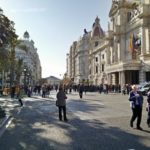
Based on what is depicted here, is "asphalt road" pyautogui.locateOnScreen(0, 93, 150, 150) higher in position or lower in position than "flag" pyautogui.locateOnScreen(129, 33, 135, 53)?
lower

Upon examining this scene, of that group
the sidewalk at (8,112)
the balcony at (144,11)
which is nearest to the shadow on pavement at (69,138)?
the sidewalk at (8,112)

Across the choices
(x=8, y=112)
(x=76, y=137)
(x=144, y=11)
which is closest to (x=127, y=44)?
(x=144, y=11)

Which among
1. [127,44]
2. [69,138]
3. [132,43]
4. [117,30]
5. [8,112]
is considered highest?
[117,30]

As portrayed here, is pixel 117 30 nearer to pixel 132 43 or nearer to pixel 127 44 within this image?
pixel 127 44

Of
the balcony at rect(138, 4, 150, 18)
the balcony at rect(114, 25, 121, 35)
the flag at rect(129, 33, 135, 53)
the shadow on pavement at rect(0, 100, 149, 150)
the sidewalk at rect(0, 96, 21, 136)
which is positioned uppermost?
the balcony at rect(138, 4, 150, 18)

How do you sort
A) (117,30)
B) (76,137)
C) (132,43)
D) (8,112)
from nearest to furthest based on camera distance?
1. (76,137)
2. (8,112)
3. (132,43)
4. (117,30)

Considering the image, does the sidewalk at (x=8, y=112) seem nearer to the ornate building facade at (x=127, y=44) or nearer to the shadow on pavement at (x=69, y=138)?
the shadow on pavement at (x=69, y=138)

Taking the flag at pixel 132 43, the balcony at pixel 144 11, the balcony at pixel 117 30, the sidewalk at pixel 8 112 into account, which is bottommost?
the sidewalk at pixel 8 112

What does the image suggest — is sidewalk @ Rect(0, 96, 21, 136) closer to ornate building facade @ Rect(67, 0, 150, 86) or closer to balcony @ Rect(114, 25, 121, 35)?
ornate building facade @ Rect(67, 0, 150, 86)

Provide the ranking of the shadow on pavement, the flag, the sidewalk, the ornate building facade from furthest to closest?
the flag
the ornate building facade
the sidewalk
the shadow on pavement

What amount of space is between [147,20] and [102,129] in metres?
52.1

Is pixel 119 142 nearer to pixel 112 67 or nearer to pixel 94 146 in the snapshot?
pixel 94 146

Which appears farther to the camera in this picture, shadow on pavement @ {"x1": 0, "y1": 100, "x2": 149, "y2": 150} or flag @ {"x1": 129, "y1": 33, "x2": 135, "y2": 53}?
flag @ {"x1": 129, "y1": 33, "x2": 135, "y2": 53}

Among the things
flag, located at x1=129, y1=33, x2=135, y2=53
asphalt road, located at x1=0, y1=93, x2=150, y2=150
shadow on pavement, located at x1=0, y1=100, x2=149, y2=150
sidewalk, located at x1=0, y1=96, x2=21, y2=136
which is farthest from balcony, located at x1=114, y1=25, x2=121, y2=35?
shadow on pavement, located at x1=0, y1=100, x2=149, y2=150
